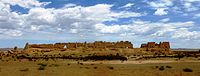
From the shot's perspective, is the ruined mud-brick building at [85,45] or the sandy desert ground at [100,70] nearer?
the sandy desert ground at [100,70]

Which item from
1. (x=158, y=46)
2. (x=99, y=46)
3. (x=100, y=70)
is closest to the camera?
(x=100, y=70)

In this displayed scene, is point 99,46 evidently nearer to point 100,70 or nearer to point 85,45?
point 85,45

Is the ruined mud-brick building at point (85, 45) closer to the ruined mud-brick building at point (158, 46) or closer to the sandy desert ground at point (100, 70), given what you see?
the ruined mud-brick building at point (158, 46)

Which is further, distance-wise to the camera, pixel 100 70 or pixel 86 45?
pixel 86 45

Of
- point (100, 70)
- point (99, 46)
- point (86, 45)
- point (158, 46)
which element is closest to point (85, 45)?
point (86, 45)

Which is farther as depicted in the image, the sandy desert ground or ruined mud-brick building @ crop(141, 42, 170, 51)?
ruined mud-brick building @ crop(141, 42, 170, 51)

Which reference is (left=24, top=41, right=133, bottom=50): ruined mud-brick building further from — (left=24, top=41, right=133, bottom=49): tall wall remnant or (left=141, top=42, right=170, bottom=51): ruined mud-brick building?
(left=141, top=42, right=170, bottom=51): ruined mud-brick building

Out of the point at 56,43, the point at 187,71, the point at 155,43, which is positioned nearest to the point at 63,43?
the point at 56,43

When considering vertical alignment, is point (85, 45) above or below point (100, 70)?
above

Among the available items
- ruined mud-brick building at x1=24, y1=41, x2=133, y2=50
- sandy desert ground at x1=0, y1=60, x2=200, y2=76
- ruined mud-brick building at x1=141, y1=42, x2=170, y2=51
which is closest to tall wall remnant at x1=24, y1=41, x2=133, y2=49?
ruined mud-brick building at x1=24, y1=41, x2=133, y2=50

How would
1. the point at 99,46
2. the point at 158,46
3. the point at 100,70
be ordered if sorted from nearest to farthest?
the point at 100,70 < the point at 99,46 < the point at 158,46

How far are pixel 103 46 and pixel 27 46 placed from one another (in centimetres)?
1981

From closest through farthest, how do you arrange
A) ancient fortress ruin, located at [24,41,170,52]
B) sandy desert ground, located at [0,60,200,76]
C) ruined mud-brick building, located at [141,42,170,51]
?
1. sandy desert ground, located at [0,60,200,76]
2. ancient fortress ruin, located at [24,41,170,52]
3. ruined mud-brick building, located at [141,42,170,51]

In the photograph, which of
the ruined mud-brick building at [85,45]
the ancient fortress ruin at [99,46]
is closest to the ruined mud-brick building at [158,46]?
the ancient fortress ruin at [99,46]
